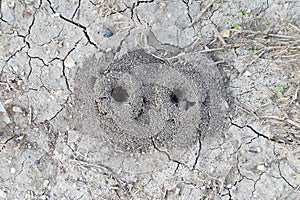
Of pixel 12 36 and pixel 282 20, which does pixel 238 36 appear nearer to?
pixel 282 20

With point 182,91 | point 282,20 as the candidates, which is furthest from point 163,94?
point 282,20

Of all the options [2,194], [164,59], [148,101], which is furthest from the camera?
[2,194]

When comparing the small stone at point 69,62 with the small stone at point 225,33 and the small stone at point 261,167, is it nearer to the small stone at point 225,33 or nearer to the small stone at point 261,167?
the small stone at point 225,33

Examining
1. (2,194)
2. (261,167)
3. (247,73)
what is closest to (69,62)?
(2,194)

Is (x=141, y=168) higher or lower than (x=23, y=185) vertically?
higher

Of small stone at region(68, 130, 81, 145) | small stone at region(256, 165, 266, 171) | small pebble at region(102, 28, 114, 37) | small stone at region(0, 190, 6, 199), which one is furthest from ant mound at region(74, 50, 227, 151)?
small stone at region(0, 190, 6, 199)

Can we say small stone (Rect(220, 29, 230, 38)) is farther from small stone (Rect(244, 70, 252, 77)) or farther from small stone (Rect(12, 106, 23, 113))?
small stone (Rect(12, 106, 23, 113))

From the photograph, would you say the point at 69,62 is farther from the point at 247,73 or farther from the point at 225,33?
the point at 247,73

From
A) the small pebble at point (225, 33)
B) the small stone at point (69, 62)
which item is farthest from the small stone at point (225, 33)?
the small stone at point (69, 62)
